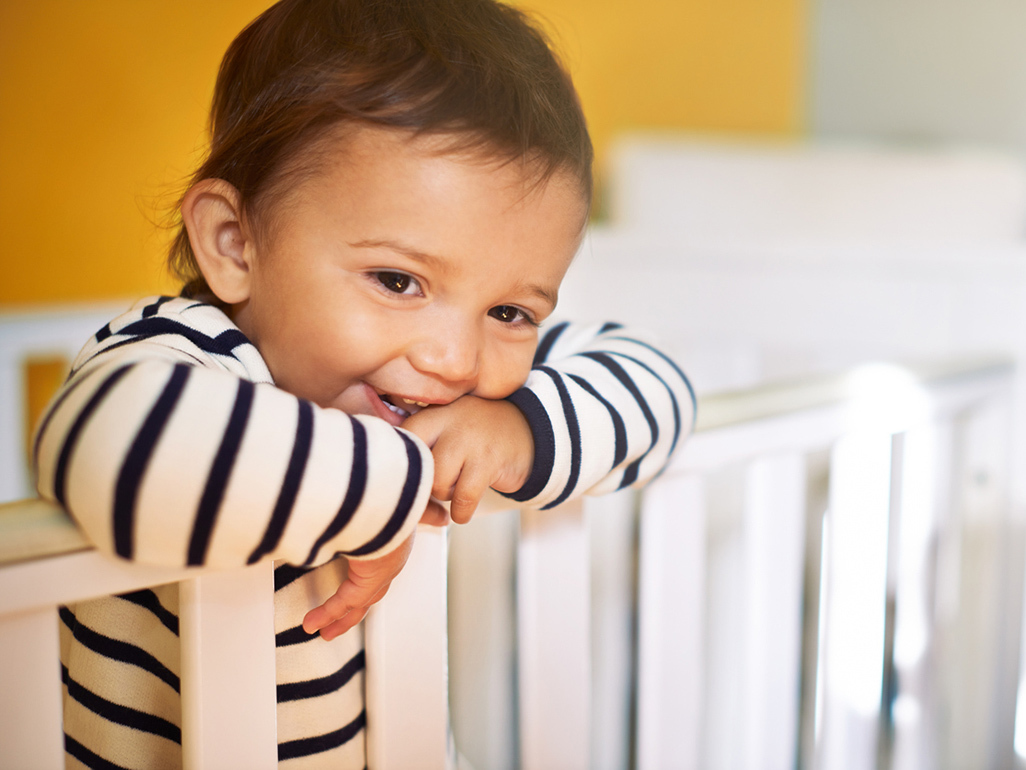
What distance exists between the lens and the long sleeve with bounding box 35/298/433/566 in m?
0.33

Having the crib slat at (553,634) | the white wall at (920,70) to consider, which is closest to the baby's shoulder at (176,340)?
the crib slat at (553,634)

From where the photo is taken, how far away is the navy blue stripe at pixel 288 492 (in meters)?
0.35

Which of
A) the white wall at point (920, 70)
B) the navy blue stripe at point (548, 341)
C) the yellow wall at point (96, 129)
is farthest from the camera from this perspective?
the white wall at point (920, 70)

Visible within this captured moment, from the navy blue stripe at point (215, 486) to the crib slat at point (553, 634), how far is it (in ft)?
0.82

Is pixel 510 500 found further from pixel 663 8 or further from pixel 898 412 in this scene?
pixel 663 8

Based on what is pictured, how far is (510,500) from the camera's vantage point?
505mm

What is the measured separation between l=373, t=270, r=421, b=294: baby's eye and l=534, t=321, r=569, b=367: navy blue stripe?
0.22 metres

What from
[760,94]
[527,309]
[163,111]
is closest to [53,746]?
[527,309]

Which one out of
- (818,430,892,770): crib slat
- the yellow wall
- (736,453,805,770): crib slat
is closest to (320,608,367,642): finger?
(736,453,805,770): crib slat

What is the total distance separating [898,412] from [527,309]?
40 cm

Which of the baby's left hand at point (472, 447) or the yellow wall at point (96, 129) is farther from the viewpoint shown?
the yellow wall at point (96, 129)

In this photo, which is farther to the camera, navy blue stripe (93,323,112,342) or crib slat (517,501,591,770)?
crib slat (517,501,591,770)

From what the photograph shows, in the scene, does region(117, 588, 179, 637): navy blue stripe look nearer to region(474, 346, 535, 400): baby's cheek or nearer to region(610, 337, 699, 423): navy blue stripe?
region(474, 346, 535, 400): baby's cheek

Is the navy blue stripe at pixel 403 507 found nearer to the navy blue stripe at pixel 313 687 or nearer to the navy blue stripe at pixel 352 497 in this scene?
the navy blue stripe at pixel 352 497
